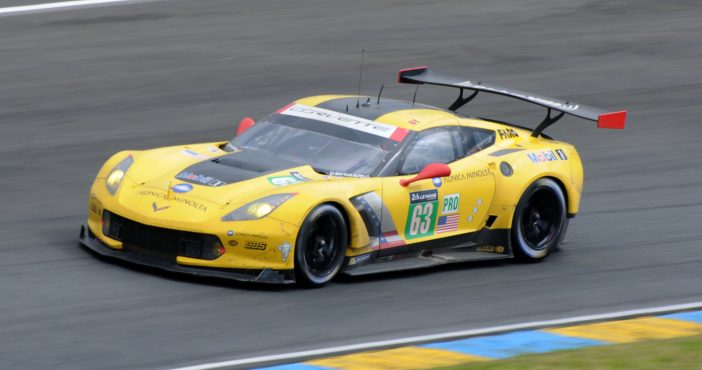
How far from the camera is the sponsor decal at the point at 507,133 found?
10.6 metres

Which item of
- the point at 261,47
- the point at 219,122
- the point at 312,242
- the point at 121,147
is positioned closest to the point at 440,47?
the point at 261,47

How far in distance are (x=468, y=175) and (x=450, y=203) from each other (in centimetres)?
31

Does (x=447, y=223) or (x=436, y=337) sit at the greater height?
(x=447, y=223)

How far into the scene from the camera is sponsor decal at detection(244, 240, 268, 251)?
858 cm

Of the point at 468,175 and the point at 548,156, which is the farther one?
the point at 548,156

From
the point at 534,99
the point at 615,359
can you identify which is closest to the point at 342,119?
the point at 534,99

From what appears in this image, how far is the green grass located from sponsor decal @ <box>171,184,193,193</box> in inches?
105

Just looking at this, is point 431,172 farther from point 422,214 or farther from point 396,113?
point 396,113

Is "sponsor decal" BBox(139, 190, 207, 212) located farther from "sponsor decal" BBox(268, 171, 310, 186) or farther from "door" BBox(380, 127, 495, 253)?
"door" BBox(380, 127, 495, 253)

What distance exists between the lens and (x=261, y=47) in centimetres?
1675

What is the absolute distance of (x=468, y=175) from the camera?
9.96 metres

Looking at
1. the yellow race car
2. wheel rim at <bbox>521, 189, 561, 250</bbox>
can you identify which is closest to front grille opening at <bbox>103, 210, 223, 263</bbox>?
the yellow race car

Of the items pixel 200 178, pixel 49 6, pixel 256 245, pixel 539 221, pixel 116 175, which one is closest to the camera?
pixel 256 245

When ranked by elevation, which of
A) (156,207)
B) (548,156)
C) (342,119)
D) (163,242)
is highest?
(342,119)
